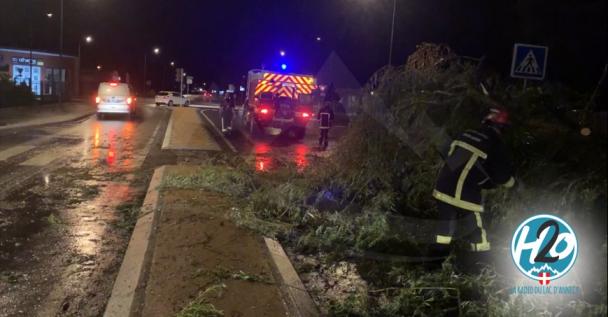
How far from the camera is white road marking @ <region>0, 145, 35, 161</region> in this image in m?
12.8

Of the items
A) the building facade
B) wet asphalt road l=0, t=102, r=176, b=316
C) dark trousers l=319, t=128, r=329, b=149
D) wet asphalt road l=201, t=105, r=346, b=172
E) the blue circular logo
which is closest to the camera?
the blue circular logo

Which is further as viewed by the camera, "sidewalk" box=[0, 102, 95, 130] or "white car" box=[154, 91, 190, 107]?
"white car" box=[154, 91, 190, 107]

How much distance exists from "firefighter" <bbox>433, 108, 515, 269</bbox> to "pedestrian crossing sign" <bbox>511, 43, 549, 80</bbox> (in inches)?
131

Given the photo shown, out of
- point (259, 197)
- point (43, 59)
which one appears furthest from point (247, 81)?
point (43, 59)

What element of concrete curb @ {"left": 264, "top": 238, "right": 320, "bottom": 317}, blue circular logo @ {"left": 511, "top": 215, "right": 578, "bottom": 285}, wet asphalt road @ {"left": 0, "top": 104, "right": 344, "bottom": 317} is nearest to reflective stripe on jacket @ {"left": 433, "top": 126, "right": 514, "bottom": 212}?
blue circular logo @ {"left": 511, "top": 215, "right": 578, "bottom": 285}

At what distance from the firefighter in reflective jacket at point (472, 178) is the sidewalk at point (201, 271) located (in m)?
1.45

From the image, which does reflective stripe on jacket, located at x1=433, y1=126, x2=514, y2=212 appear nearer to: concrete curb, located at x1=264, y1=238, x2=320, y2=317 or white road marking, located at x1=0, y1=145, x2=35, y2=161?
concrete curb, located at x1=264, y1=238, x2=320, y2=317

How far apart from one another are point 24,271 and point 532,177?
493 centimetres

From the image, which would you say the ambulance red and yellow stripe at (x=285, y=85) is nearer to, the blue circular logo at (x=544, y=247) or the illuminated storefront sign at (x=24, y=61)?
the blue circular logo at (x=544, y=247)

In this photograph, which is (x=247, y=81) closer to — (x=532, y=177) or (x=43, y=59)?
(x=532, y=177)

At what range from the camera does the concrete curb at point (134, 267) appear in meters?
4.52

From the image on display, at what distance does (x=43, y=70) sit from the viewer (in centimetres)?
4822

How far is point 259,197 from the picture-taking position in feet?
25.7

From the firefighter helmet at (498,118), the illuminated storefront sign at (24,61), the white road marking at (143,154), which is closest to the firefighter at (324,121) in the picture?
the white road marking at (143,154)
